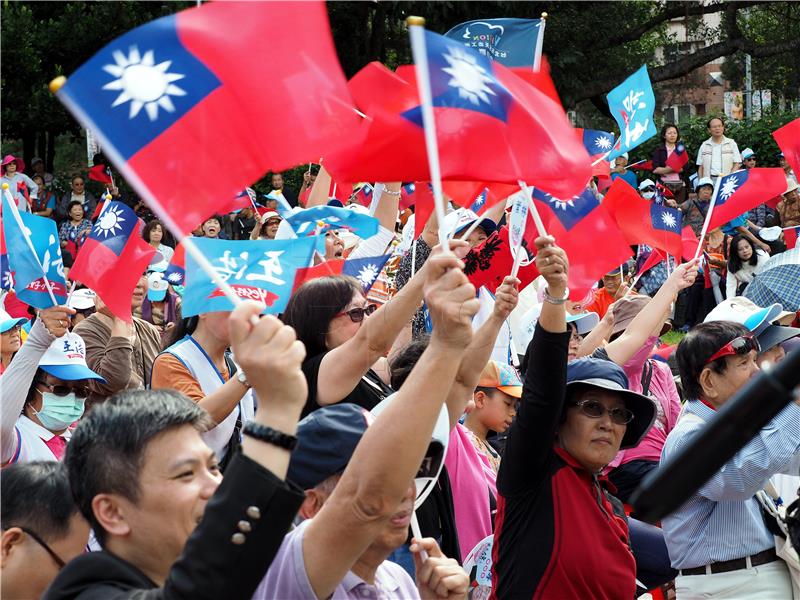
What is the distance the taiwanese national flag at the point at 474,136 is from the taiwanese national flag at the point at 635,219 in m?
4.10

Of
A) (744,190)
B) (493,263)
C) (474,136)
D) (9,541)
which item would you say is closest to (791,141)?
(744,190)

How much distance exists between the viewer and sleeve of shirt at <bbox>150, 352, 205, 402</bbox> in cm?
473

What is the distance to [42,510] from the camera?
304 centimetres

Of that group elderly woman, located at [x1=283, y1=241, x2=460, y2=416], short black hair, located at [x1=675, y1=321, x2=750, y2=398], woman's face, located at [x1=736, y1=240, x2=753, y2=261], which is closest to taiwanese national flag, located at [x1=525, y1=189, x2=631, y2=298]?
short black hair, located at [x1=675, y1=321, x2=750, y2=398]

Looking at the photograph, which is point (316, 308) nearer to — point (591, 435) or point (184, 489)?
point (591, 435)

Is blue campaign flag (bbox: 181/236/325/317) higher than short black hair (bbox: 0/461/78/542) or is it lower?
higher

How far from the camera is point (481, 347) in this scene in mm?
3961

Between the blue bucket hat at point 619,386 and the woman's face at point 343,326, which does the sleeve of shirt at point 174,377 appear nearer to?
the woman's face at point 343,326

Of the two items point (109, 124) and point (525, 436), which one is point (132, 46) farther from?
point (525, 436)

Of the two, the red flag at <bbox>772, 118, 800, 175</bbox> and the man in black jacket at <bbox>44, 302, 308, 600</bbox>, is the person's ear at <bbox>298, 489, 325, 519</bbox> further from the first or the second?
the red flag at <bbox>772, 118, 800, 175</bbox>

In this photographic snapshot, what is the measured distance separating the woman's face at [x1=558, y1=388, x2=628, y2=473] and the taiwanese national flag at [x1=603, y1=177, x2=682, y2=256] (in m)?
3.72

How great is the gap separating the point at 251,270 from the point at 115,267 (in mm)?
2024

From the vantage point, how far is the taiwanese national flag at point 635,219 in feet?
24.7

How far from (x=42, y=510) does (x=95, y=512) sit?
688mm
